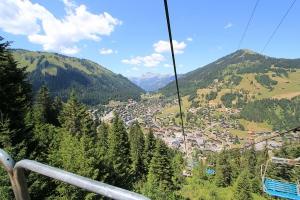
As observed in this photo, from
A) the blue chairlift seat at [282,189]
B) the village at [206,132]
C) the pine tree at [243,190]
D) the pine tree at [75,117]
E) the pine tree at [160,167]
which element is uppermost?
the pine tree at [75,117]

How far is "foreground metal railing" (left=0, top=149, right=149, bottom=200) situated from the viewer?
0.89m

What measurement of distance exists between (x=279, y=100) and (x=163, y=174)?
647 feet

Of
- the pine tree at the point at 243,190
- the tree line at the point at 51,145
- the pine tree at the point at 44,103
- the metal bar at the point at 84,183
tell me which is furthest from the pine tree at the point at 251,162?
the metal bar at the point at 84,183

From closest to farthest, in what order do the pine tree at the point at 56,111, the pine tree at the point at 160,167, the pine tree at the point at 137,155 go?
the pine tree at the point at 160,167, the pine tree at the point at 56,111, the pine tree at the point at 137,155

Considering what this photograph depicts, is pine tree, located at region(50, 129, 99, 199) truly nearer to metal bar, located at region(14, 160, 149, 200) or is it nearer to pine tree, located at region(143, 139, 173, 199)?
metal bar, located at region(14, 160, 149, 200)

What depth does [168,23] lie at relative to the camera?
2.56m

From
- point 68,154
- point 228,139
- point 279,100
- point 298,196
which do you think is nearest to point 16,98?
point 68,154

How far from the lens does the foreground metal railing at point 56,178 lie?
89 cm

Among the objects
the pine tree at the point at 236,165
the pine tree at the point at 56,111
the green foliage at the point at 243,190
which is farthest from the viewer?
the pine tree at the point at 236,165

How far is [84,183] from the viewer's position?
102cm

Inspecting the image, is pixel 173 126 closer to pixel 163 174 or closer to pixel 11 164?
pixel 163 174

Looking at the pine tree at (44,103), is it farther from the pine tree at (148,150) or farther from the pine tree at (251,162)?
the pine tree at (251,162)

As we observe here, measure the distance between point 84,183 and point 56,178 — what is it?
0.79 feet

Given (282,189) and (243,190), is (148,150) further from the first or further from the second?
(282,189)
